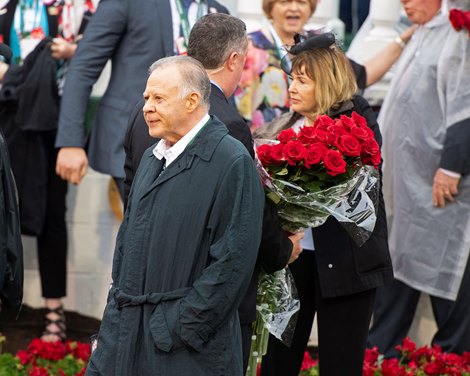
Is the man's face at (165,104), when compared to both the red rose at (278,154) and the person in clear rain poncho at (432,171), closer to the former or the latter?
the red rose at (278,154)

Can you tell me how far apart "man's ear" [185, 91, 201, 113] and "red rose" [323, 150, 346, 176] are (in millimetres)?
553

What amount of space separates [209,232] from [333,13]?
3684 mm

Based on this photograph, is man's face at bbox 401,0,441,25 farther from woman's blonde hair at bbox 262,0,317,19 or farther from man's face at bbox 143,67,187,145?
man's face at bbox 143,67,187,145

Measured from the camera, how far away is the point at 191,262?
4.04 metres

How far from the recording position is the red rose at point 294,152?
4.41 m

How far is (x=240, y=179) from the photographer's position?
160 inches

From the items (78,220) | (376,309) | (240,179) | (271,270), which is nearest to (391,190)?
(376,309)

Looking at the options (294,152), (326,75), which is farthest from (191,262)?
(326,75)

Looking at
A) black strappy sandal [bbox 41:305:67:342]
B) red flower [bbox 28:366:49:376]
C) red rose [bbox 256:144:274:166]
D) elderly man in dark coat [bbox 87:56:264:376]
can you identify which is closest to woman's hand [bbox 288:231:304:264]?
red rose [bbox 256:144:274:166]

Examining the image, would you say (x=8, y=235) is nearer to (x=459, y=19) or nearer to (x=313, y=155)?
(x=313, y=155)

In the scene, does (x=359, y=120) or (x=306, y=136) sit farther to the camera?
(x=359, y=120)

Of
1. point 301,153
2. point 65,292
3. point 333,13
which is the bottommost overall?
point 65,292

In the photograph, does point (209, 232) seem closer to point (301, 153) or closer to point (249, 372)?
point (301, 153)

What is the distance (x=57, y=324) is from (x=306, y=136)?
306 centimetres
